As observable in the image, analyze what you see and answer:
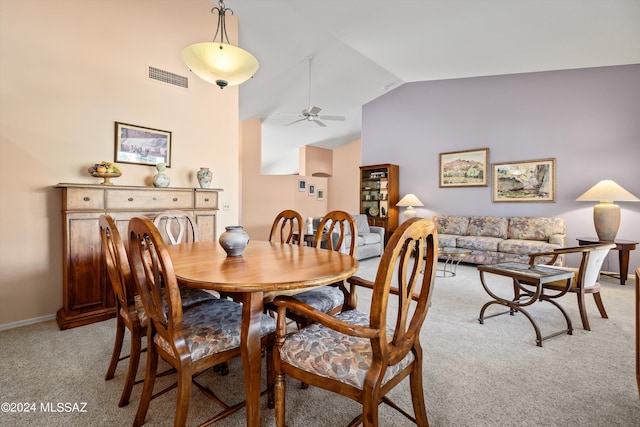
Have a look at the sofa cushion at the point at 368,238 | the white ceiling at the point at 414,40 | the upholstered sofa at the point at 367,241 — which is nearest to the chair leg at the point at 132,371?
the white ceiling at the point at 414,40

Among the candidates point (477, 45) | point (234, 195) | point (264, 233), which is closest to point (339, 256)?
point (234, 195)

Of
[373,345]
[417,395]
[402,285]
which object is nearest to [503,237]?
[417,395]

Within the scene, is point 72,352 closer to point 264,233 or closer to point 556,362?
point 556,362

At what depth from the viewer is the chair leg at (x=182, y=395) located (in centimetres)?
120

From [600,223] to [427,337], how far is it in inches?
138

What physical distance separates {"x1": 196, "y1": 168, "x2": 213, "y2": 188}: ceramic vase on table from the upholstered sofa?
271 cm

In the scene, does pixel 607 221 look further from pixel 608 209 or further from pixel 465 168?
pixel 465 168

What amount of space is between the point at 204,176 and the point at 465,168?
481cm

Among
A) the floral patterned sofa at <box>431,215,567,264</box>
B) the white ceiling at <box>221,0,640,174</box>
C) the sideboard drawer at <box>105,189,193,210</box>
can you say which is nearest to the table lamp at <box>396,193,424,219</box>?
the floral patterned sofa at <box>431,215,567,264</box>

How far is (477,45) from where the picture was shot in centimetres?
440

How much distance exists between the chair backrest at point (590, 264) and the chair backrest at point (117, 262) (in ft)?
10.6

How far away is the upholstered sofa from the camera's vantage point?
18.4ft

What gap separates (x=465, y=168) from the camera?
589cm

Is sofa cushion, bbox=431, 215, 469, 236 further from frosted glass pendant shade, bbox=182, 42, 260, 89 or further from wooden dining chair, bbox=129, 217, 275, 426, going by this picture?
wooden dining chair, bbox=129, 217, 275, 426
